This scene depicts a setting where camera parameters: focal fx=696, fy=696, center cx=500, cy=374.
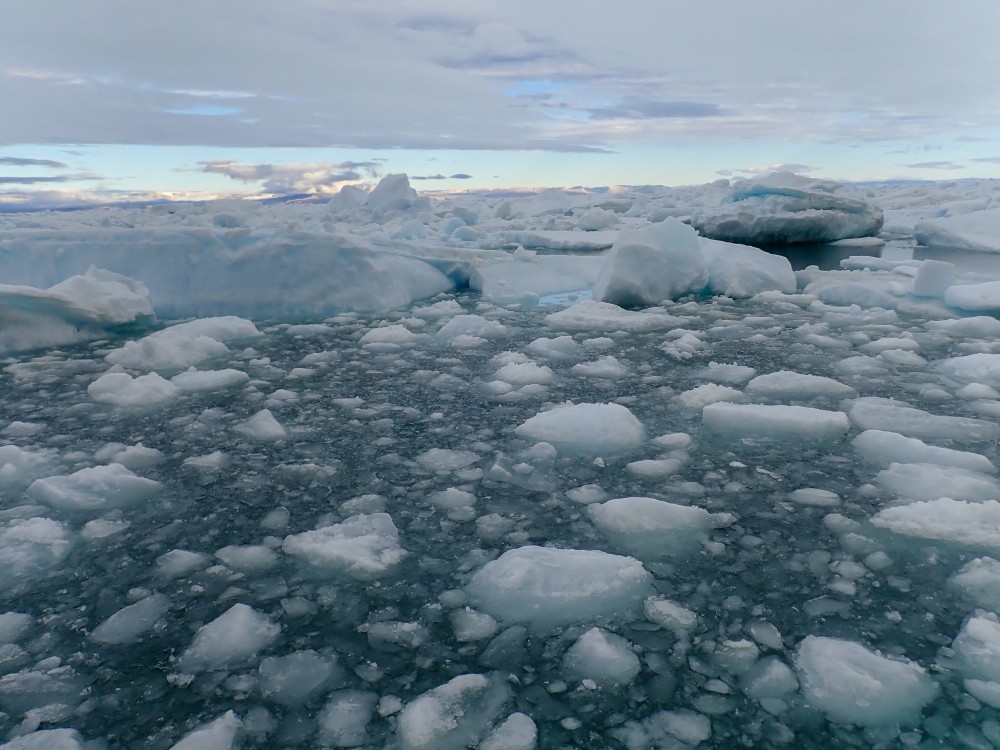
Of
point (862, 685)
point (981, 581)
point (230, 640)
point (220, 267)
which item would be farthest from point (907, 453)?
point (220, 267)

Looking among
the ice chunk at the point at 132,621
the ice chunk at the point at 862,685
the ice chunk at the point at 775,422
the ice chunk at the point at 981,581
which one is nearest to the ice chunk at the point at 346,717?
the ice chunk at the point at 132,621

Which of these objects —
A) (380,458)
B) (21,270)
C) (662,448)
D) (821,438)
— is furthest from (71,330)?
(821,438)

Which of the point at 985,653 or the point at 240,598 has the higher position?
the point at 985,653

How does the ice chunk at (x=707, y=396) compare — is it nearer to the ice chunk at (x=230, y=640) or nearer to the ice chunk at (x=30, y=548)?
the ice chunk at (x=230, y=640)

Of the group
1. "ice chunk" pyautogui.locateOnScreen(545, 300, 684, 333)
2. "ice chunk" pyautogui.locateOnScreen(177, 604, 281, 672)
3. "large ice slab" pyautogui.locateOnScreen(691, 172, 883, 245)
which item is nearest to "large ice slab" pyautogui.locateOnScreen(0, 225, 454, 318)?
"ice chunk" pyautogui.locateOnScreen(545, 300, 684, 333)

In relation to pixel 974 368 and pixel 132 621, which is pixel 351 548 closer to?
pixel 132 621

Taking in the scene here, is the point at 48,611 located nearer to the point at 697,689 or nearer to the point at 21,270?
the point at 697,689
